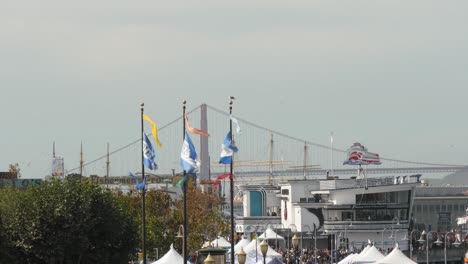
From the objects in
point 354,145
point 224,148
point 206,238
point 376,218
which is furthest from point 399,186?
point 224,148

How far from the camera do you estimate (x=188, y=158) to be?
204ft

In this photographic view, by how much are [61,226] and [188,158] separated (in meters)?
13.5

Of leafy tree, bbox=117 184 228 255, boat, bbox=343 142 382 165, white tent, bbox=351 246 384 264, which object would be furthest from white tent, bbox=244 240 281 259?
boat, bbox=343 142 382 165

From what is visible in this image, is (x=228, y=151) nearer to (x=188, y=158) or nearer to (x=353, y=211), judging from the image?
(x=188, y=158)

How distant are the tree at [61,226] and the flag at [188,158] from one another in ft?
40.2

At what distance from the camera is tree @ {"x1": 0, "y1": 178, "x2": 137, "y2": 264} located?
7188cm

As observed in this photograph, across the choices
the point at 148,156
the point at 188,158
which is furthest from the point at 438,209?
the point at 188,158

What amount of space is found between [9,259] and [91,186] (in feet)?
24.0

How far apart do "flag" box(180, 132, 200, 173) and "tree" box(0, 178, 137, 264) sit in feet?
40.2

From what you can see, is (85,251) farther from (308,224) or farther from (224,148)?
(308,224)

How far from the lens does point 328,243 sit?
5556 inches

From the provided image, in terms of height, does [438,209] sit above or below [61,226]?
above

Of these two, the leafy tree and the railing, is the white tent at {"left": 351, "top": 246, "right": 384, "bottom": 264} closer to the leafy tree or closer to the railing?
the leafy tree

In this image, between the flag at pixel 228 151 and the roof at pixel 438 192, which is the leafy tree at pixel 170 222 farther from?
the roof at pixel 438 192
